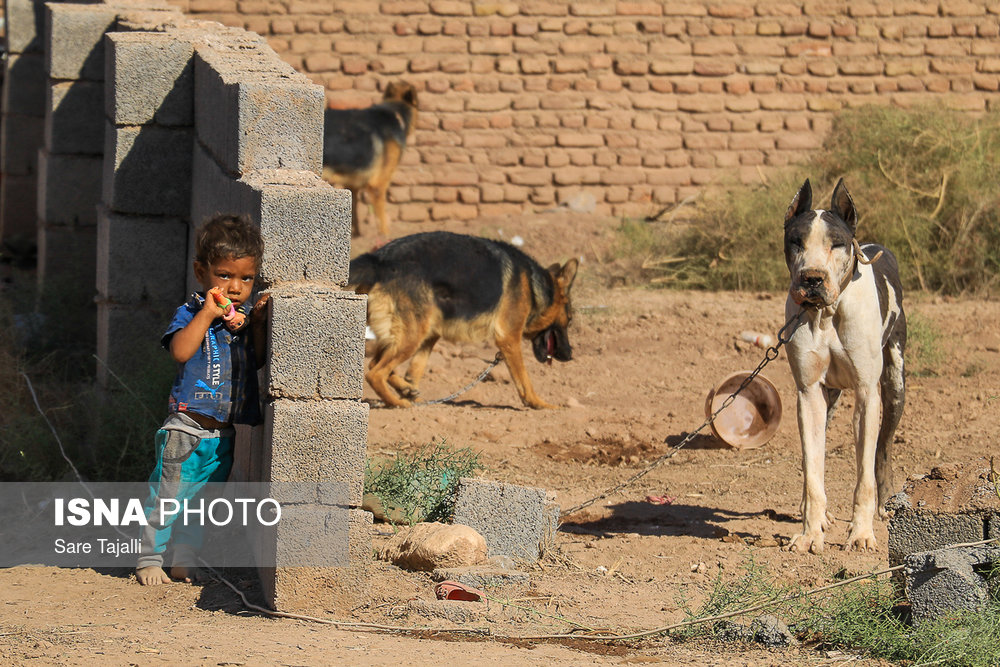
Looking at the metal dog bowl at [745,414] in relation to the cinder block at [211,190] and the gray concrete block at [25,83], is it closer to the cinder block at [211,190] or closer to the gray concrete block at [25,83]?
the cinder block at [211,190]

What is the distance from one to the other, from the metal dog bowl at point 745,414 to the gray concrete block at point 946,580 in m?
3.09

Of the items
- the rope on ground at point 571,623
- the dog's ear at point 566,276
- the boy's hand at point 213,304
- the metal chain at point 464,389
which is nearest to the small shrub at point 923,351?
the dog's ear at point 566,276

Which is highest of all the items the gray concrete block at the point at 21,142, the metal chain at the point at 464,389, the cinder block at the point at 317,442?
the gray concrete block at the point at 21,142

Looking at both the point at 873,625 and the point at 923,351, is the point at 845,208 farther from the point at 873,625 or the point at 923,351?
the point at 923,351

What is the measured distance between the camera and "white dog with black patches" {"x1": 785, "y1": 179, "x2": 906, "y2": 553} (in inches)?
210

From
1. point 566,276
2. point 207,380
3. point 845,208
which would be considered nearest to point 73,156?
point 566,276

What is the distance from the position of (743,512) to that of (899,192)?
567 centimetres

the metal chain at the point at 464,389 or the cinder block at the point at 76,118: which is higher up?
the cinder block at the point at 76,118

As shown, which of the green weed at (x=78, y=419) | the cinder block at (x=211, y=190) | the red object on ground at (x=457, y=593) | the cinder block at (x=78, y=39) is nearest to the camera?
the red object on ground at (x=457, y=593)

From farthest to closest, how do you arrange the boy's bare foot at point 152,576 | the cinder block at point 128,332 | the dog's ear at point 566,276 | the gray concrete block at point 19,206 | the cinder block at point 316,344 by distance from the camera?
the gray concrete block at point 19,206
the dog's ear at point 566,276
the cinder block at point 128,332
the boy's bare foot at point 152,576
the cinder block at point 316,344

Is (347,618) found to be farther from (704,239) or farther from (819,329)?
(704,239)

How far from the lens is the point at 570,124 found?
42.6ft

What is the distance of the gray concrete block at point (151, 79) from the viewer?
6.43 metres

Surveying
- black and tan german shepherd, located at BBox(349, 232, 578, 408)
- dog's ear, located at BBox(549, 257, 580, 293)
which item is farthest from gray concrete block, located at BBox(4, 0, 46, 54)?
dog's ear, located at BBox(549, 257, 580, 293)
